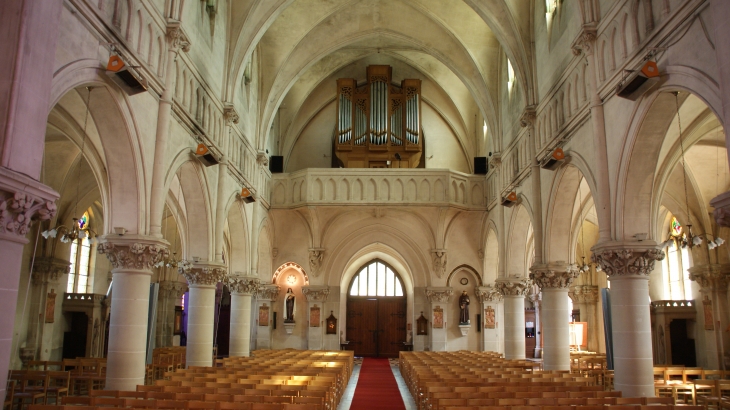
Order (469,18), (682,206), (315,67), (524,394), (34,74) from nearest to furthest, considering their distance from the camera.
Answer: (34,74) → (524,394) → (682,206) → (469,18) → (315,67)

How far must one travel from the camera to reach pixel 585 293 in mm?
28625

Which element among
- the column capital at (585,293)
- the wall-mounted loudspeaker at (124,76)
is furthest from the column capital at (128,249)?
the column capital at (585,293)

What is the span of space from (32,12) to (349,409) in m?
10.3

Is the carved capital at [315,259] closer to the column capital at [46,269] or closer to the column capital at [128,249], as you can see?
the column capital at [46,269]

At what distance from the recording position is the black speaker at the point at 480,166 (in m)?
27.6

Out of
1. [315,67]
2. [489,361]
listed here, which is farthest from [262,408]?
[315,67]

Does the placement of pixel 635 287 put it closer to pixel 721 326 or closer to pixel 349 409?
pixel 349 409

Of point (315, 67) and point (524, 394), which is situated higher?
point (315, 67)

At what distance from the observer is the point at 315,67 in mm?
28531

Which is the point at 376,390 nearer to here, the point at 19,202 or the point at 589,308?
the point at 19,202

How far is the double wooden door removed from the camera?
3212 centimetres

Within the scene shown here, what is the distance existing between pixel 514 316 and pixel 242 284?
10.1m

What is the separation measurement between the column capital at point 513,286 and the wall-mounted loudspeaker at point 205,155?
11.4m

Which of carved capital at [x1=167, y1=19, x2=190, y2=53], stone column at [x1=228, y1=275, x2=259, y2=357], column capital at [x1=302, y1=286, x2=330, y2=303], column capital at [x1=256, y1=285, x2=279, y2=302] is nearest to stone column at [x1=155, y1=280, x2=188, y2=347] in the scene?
column capital at [x1=256, y1=285, x2=279, y2=302]
